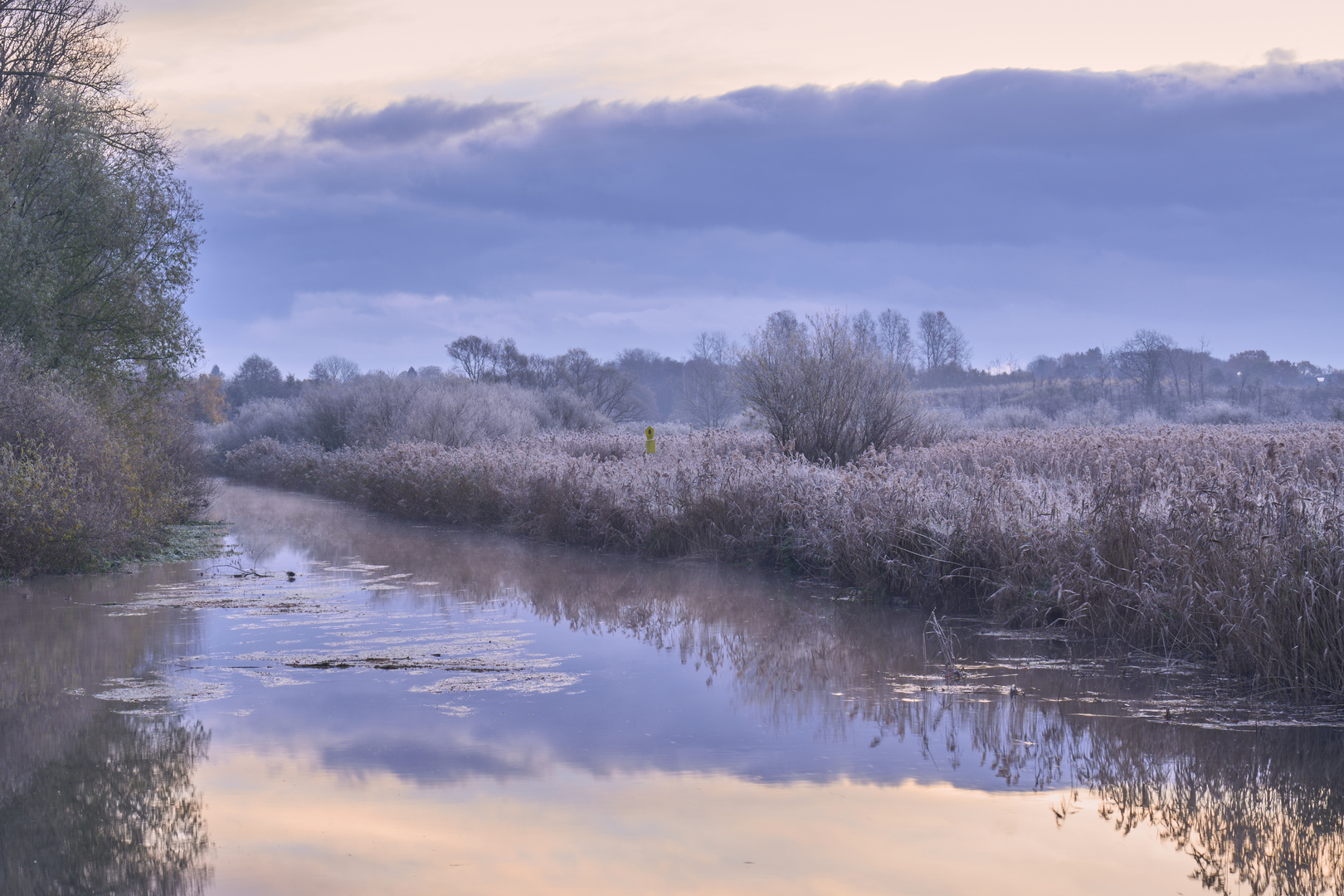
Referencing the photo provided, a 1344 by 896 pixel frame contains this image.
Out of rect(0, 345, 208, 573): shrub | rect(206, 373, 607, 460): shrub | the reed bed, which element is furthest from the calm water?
rect(206, 373, 607, 460): shrub

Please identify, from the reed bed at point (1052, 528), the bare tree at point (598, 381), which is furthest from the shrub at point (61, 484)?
the bare tree at point (598, 381)

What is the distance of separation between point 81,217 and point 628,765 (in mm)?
17520

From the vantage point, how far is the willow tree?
56.5 feet

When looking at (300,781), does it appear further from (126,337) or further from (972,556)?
(126,337)

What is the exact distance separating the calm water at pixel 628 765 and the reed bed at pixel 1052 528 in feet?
1.93

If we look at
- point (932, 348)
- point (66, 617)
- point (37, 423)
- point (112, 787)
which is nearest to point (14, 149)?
point (37, 423)

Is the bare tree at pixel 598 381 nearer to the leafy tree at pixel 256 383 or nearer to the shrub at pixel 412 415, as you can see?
the shrub at pixel 412 415

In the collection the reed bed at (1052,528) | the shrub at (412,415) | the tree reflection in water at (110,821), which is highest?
the shrub at (412,415)

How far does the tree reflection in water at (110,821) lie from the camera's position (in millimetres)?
4078

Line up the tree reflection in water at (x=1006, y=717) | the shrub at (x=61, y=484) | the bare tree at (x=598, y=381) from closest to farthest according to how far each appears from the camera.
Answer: the tree reflection in water at (x=1006, y=717), the shrub at (x=61, y=484), the bare tree at (x=598, y=381)

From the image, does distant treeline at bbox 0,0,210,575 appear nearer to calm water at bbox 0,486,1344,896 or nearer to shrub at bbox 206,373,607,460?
calm water at bbox 0,486,1344,896

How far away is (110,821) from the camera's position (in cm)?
467

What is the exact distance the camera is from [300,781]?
5.23m

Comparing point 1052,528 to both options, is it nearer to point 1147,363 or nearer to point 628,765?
point 628,765
